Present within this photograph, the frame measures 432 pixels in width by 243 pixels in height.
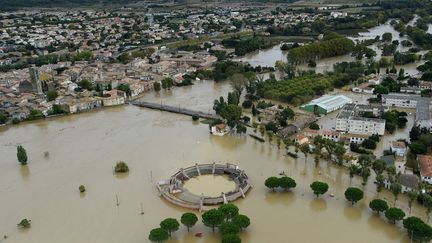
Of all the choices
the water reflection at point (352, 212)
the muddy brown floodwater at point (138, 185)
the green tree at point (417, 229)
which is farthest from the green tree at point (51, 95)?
the green tree at point (417, 229)

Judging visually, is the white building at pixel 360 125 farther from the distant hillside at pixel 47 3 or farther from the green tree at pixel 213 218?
the distant hillside at pixel 47 3

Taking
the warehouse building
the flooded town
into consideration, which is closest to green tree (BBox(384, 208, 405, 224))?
the flooded town

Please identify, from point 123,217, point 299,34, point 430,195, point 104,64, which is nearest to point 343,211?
point 430,195

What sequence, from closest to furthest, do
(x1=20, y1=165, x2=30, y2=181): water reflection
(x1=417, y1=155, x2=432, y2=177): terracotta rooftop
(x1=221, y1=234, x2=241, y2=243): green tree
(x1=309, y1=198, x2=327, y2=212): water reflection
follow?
(x1=221, y1=234, x2=241, y2=243): green tree
(x1=309, y1=198, x2=327, y2=212): water reflection
(x1=417, y1=155, x2=432, y2=177): terracotta rooftop
(x1=20, y1=165, x2=30, y2=181): water reflection

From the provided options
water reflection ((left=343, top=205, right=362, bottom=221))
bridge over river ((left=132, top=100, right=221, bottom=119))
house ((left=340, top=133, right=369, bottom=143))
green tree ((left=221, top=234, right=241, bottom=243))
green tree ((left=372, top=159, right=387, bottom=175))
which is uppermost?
green tree ((left=372, top=159, right=387, bottom=175))

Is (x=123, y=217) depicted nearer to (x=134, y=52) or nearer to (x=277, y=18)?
(x=134, y=52)

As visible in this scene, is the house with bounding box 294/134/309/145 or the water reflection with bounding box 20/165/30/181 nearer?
the water reflection with bounding box 20/165/30/181

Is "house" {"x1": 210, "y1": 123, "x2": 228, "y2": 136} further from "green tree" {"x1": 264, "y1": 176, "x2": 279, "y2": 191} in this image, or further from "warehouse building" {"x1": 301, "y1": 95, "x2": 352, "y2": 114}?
"green tree" {"x1": 264, "y1": 176, "x2": 279, "y2": 191}

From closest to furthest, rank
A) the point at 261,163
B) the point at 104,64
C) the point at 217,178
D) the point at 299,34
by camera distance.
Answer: the point at 217,178 < the point at 261,163 < the point at 104,64 < the point at 299,34

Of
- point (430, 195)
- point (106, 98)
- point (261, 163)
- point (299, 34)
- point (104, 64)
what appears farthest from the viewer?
point (299, 34)
